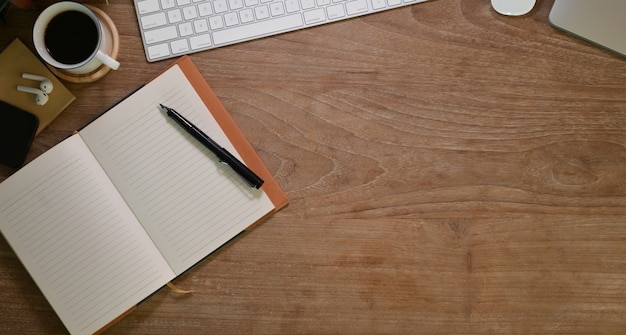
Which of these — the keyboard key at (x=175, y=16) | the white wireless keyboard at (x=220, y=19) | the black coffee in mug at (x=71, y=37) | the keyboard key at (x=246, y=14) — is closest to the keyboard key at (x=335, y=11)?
the white wireless keyboard at (x=220, y=19)

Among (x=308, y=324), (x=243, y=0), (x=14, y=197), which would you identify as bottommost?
(x=308, y=324)

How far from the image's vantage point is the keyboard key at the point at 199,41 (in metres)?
0.94

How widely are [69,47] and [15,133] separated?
15cm

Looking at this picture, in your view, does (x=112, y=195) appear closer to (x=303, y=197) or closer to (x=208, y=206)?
(x=208, y=206)

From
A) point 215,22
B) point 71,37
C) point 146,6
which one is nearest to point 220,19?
point 215,22

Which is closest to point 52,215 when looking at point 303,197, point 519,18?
point 303,197

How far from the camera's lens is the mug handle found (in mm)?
880

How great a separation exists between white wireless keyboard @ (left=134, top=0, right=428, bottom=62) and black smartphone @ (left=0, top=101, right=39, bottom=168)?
0.20 m

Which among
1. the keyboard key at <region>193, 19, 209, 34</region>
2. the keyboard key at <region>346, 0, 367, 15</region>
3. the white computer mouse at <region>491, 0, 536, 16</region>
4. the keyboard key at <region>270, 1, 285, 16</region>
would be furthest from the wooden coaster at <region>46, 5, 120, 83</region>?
the white computer mouse at <region>491, 0, 536, 16</region>

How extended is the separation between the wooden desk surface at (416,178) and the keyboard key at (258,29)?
15mm

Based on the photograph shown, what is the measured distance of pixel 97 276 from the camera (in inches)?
36.5

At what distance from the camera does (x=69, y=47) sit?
2.96 ft

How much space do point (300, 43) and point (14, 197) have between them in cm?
47

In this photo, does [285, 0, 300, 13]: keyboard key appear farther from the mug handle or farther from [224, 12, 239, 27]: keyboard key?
the mug handle
